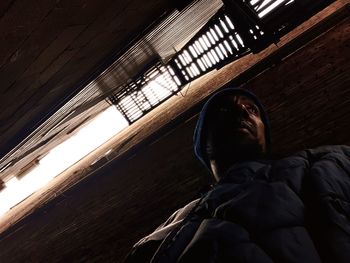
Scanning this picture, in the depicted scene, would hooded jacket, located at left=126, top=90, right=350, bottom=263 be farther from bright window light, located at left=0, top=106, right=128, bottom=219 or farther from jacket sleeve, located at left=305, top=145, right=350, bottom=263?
bright window light, located at left=0, top=106, right=128, bottom=219

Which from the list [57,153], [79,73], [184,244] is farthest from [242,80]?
[57,153]

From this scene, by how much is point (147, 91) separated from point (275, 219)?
7.14m

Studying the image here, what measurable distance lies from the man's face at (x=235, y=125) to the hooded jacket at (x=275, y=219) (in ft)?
2.40

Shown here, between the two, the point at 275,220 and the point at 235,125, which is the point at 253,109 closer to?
the point at 235,125

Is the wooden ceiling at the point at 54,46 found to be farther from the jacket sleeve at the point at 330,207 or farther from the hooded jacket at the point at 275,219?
the jacket sleeve at the point at 330,207

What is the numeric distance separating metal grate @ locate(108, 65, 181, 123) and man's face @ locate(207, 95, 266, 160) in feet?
14.4

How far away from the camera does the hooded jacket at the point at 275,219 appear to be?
4.35 feet

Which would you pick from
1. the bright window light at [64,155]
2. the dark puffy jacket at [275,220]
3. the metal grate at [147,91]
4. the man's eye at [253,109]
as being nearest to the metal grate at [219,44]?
the metal grate at [147,91]

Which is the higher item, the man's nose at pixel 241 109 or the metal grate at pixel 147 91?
the metal grate at pixel 147 91

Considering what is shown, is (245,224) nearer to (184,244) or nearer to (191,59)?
(184,244)

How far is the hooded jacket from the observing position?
4.35 ft

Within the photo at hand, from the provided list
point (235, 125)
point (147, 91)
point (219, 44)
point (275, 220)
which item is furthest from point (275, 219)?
point (147, 91)

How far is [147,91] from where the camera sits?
8.24 metres

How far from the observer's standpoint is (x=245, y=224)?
146 cm
